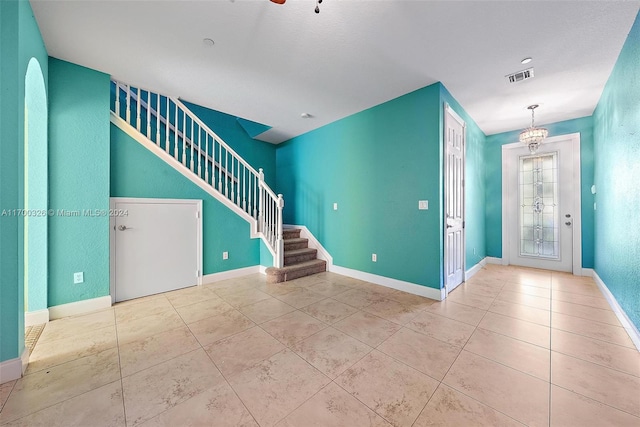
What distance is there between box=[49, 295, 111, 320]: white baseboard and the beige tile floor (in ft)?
0.40

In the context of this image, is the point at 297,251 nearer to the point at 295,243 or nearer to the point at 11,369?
the point at 295,243

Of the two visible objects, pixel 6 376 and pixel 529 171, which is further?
pixel 529 171

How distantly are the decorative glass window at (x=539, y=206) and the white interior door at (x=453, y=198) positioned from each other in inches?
78.1

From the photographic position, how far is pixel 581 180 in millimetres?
3930

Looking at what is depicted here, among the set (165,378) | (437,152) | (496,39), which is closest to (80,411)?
(165,378)

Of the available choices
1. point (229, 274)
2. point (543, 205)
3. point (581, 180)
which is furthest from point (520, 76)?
point (229, 274)

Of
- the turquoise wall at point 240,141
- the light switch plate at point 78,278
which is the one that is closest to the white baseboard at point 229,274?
the light switch plate at point 78,278

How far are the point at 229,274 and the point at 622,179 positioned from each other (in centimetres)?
490

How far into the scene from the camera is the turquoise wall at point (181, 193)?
9.39ft

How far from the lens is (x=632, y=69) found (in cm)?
205

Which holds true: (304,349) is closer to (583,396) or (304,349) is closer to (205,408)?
(205,408)

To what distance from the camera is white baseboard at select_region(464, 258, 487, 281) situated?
3.77 meters

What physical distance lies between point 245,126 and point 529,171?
579 centimetres

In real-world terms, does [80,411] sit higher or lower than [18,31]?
lower
